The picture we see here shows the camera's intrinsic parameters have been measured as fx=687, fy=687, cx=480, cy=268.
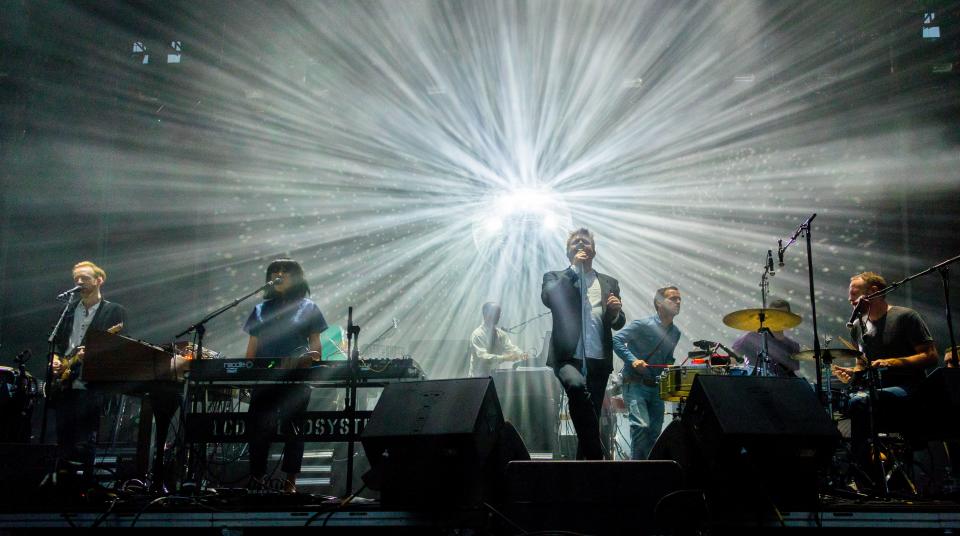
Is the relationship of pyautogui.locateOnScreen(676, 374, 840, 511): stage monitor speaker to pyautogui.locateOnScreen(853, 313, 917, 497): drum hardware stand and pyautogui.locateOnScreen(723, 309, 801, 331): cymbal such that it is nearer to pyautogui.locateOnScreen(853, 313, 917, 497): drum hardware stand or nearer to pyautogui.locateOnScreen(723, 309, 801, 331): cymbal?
pyautogui.locateOnScreen(853, 313, 917, 497): drum hardware stand

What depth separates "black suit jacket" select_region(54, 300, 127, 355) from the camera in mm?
5449

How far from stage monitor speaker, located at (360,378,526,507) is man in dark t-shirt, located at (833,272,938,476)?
3111mm

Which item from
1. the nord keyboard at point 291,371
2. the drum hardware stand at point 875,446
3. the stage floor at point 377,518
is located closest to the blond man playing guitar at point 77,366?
the nord keyboard at point 291,371

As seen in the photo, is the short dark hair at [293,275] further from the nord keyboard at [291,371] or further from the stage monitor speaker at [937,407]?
the stage monitor speaker at [937,407]

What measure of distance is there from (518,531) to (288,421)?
6.15ft

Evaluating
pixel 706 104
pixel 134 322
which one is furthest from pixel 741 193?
pixel 134 322

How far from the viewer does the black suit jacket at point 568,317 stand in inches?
171

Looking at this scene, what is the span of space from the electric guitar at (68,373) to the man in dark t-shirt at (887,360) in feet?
18.0

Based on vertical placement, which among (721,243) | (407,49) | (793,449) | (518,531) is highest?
(407,49)

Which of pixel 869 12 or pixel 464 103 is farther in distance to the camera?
pixel 464 103

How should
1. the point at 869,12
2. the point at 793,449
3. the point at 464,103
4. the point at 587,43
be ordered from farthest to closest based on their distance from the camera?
1. the point at 464,103
2. the point at 587,43
3. the point at 869,12
4. the point at 793,449

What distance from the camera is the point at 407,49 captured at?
859 centimetres

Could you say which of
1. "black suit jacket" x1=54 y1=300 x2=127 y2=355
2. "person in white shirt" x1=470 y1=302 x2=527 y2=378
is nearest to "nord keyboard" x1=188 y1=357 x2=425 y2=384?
"black suit jacket" x1=54 y1=300 x2=127 y2=355

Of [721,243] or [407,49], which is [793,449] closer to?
[721,243]
